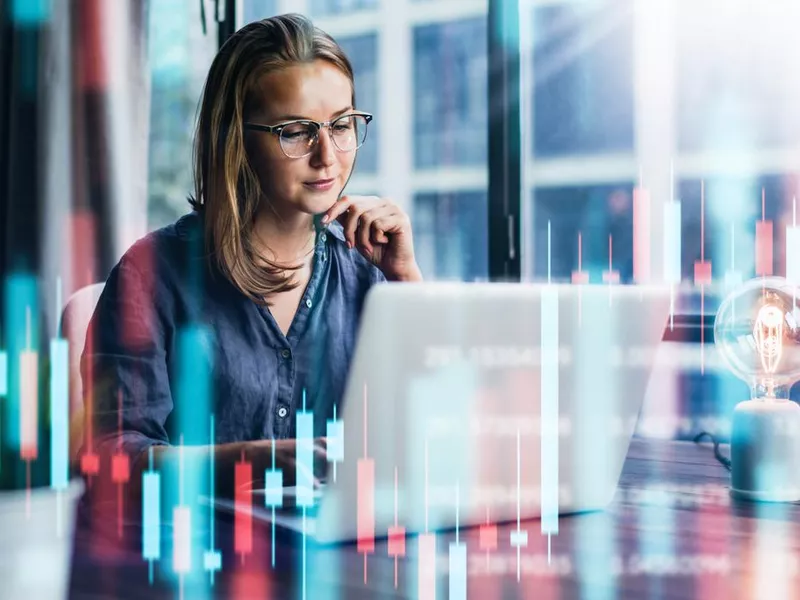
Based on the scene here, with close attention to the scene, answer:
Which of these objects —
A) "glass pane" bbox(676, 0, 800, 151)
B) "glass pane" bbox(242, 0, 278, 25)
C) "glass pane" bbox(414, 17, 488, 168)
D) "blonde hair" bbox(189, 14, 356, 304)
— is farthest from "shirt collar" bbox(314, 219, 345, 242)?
"glass pane" bbox(414, 17, 488, 168)

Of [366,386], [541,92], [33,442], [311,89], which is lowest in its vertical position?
[33,442]

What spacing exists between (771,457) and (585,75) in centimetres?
204

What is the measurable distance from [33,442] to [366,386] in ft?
5.51

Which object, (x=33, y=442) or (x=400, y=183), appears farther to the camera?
(x=400, y=183)

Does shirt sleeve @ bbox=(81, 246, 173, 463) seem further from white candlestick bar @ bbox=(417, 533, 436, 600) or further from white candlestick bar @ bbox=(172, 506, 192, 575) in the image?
white candlestick bar @ bbox=(417, 533, 436, 600)

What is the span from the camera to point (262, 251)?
146 cm

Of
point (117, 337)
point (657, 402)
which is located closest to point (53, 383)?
point (117, 337)

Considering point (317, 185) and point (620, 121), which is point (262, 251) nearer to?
point (317, 185)

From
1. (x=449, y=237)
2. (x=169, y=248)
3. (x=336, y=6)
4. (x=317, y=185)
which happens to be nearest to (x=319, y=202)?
(x=317, y=185)

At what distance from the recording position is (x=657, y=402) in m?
1.85

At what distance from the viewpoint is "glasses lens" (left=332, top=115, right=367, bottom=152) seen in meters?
1.41

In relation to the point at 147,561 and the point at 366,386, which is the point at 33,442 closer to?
the point at 147,561

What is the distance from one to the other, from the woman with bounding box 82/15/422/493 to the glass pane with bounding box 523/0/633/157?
3.72ft

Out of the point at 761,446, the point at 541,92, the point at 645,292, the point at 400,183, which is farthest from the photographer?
the point at 400,183
